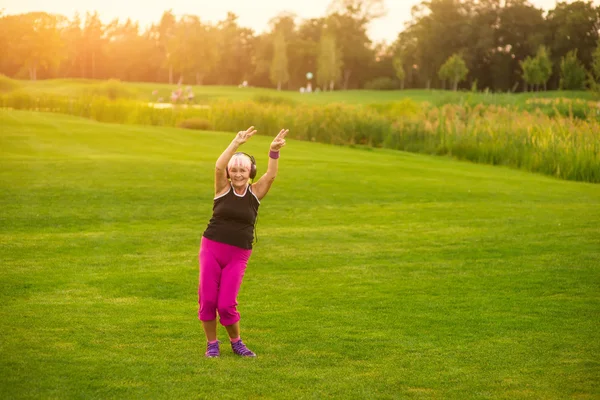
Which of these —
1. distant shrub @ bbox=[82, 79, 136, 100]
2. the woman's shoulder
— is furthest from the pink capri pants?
distant shrub @ bbox=[82, 79, 136, 100]

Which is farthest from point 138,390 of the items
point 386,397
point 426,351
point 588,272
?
point 588,272

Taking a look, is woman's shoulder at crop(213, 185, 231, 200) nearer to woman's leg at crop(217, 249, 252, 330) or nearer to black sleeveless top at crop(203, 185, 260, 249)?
black sleeveless top at crop(203, 185, 260, 249)

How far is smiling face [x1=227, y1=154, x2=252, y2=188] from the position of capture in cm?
572

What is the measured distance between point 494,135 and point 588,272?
51.9ft

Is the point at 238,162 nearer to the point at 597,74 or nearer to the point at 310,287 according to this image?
the point at 310,287

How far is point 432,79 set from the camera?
89.4 meters

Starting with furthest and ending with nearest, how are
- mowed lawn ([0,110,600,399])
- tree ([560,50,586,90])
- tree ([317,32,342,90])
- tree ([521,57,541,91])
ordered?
tree ([317,32,342,90])
tree ([521,57,541,91])
tree ([560,50,586,90])
mowed lawn ([0,110,600,399])

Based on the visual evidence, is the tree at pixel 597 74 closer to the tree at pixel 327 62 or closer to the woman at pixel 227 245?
the woman at pixel 227 245

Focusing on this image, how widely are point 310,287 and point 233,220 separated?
9.15ft

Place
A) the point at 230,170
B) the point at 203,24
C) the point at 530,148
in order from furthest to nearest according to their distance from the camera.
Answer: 1. the point at 203,24
2. the point at 530,148
3. the point at 230,170

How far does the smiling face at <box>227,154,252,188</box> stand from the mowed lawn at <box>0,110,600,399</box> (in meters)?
1.36

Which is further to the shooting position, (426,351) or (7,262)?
(7,262)

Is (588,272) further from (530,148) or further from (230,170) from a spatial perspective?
(530,148)

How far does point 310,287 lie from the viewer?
27.5ft
